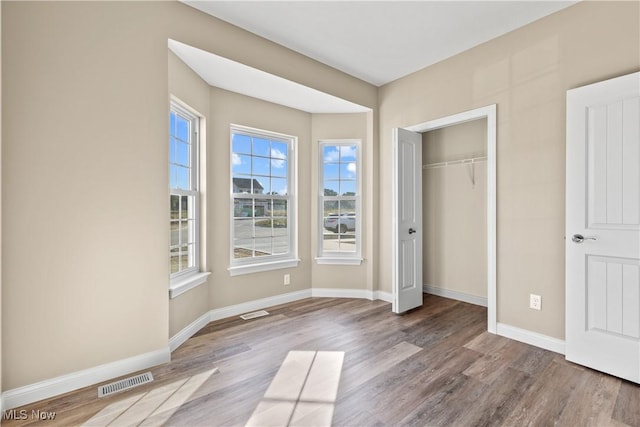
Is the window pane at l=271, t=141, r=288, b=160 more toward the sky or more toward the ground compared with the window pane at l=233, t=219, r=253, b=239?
more toward the sky

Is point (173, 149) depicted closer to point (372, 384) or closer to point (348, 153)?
point (348, 153)

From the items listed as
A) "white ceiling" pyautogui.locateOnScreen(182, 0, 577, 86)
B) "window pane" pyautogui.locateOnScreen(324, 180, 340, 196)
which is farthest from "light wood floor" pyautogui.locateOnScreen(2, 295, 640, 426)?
"white ceiling" pyautogui.locateOnScreen(182, 0, 577, 86)

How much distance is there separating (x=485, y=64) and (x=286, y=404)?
3474 mm

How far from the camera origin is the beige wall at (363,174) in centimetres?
420

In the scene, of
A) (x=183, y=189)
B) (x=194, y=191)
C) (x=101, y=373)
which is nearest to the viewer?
(x=101, y=373)

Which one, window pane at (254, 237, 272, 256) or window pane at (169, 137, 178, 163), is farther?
window pane at (254, 237, 272, 256)

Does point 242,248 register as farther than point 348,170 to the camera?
No

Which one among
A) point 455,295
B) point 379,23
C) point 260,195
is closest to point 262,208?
point 260,195

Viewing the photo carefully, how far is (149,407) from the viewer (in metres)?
1.89

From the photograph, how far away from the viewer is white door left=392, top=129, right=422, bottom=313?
3520mm

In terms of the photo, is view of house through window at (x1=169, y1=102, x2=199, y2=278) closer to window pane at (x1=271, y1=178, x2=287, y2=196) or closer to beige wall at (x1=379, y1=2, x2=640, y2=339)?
window pane at (x1=271, y1=178, x2=287, y2=196)

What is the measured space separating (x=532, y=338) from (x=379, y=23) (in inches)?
124

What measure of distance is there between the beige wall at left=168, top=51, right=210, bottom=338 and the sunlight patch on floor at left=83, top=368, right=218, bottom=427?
2.13 feet

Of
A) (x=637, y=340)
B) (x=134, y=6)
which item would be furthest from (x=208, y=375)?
(x=637, y=340)
